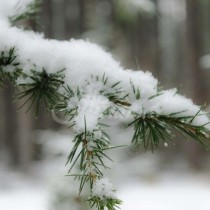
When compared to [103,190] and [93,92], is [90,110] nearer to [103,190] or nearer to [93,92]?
[93,92]

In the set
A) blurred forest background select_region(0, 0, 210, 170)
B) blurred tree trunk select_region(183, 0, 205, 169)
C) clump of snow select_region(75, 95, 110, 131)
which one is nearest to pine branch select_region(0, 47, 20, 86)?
clump of snow select_region(75, 95, 110, 131)

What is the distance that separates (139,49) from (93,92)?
20309 millimetres

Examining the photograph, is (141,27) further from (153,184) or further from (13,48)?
(13,48)

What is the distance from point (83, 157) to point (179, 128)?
0.85ft

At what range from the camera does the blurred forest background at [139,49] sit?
15195 mm

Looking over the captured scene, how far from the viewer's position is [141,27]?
21703 millimetres

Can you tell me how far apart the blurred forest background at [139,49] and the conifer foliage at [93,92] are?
443 inches

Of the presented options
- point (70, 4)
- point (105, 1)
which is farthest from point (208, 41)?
point (70, 4)

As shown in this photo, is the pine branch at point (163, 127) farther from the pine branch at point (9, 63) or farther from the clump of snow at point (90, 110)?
the pine branch at point (9, 63)

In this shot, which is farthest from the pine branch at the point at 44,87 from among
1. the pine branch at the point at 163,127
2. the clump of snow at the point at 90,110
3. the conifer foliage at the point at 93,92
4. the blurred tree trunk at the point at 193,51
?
the blurred tree trunk at the point at 193,51

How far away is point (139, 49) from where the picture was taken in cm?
2130

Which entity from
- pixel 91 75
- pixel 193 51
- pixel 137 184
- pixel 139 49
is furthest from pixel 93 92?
pixel 139 49

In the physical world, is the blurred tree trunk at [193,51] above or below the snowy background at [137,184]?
above

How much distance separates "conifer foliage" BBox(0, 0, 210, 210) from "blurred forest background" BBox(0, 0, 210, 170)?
11241 millimetres
